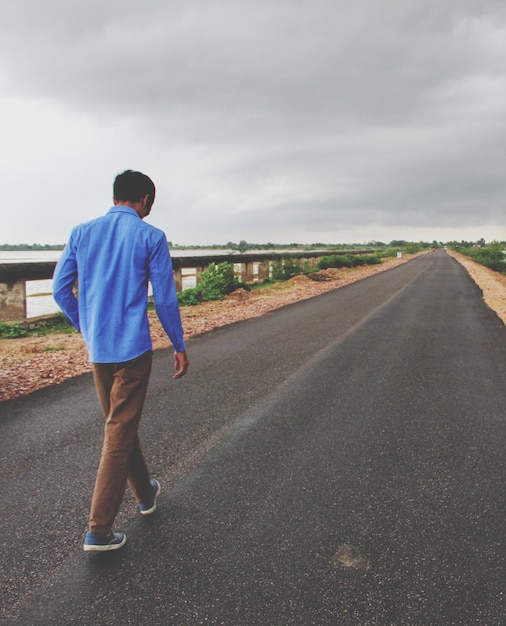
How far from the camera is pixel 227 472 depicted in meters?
3.66

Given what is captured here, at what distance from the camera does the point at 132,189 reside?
283cm

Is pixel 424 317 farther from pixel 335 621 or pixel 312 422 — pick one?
pixel 335 621

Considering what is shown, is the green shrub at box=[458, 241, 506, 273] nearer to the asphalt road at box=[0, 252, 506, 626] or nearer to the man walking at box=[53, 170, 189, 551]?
the asphalt road at box=[0, 252, 506, 626]

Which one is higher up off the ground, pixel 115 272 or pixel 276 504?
pixel 115 272

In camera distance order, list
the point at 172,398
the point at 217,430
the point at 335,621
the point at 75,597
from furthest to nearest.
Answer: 1. the point at 172,398
2. the point at 217,430
3. the point at 75,597
4. the point at 335,621

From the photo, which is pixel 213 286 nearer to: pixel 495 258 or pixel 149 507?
pixel 149 507

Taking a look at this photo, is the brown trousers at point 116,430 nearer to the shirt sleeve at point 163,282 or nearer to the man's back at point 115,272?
the man's back at point 115,272

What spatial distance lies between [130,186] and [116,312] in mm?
793

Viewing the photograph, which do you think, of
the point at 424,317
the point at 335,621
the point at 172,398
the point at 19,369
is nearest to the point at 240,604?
the point at 335,621

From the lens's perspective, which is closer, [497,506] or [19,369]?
[497,506]

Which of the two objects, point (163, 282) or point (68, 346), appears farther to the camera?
point (68, 346)

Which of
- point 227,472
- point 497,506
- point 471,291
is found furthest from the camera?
point 471,291

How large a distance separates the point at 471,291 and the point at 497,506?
18167 mm

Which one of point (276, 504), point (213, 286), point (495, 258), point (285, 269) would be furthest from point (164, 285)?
point (495, 258)
